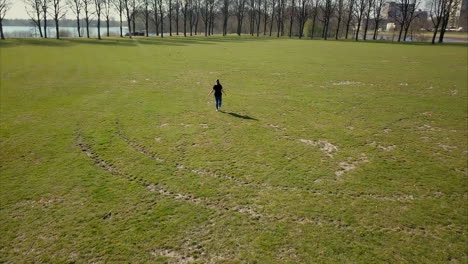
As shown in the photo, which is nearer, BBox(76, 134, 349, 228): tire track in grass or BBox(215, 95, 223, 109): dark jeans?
BBox(76, 134, 349, 228): tire track in grass

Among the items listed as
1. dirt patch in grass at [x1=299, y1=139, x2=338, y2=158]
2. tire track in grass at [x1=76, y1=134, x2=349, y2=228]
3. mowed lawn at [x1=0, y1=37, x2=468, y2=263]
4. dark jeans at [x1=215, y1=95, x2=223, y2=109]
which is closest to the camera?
mowed lawn at [x1=0, y1=37, x2=468, y2=263]

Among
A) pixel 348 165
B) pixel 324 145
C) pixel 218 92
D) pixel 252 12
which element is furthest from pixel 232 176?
pixel 252 12

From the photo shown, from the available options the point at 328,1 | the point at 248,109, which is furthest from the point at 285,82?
the point at 328,1

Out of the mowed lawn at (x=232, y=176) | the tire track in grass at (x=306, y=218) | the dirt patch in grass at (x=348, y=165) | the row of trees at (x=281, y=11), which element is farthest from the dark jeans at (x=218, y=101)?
the row of trees at (x=281, y=11)

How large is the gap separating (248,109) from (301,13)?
115616mm

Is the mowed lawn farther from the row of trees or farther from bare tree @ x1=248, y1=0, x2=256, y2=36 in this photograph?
bare tree @ x1=248, y1=0, x2=256, y2=36

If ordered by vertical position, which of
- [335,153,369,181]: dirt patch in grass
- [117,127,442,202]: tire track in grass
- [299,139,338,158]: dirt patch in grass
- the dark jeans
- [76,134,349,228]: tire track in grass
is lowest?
[76,134,349,228]: tire track in grass

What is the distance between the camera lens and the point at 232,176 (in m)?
13.4

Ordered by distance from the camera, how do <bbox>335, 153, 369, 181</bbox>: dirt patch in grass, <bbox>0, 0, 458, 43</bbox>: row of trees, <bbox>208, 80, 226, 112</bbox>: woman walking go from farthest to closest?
<bbox>0, 0, 458, 43</bbox>: row of trees < <bbox>208, 80, 226, 112</bbox>: woman walking < <bbox>335, 153, 369, 181</bbox>: dirt patch in grass

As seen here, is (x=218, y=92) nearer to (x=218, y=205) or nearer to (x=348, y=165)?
(x=348, y=165)

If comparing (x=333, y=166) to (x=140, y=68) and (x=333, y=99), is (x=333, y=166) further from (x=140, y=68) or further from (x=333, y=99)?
(x=140, y=68)

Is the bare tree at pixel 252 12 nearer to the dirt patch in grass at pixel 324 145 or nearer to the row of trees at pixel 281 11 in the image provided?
the row of trees at pixel 281 11

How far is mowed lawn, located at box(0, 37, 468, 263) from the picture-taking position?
9.35 m

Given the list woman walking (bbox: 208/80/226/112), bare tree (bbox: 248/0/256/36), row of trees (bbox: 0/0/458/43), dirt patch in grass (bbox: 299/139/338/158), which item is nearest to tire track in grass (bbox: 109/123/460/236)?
dirt patch in grass (bbox: 299/139/338/158)
